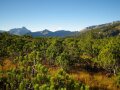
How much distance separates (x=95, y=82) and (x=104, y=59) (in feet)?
11.6

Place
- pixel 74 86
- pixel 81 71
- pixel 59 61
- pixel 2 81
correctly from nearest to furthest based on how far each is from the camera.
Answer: pixel 74 86
pixel 2 81
pixel 59 61
pixel 81 71

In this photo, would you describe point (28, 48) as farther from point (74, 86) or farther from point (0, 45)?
point (74, 86)

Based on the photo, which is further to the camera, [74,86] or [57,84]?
[57,84]

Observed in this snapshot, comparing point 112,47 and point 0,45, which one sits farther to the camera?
point 0,45

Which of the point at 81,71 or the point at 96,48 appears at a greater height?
the point at 96,48

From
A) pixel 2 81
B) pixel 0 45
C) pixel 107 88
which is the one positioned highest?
pixel 0 45

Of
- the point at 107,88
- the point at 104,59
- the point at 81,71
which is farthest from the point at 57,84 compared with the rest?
the point at 81,71

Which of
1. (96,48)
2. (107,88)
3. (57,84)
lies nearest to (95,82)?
(107,88)

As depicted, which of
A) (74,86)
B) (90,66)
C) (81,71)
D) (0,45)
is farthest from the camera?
(0,45)

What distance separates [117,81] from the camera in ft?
68.7

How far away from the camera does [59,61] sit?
2839 cm

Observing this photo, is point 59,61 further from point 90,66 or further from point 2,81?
point 2,81

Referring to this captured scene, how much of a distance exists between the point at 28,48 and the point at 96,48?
1430 cm

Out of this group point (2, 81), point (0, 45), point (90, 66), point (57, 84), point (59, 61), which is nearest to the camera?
point (57, 84)
